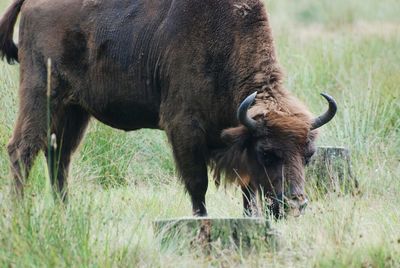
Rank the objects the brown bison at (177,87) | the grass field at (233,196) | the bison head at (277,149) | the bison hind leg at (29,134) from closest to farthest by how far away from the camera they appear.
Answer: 1. the grass field at (233,196)
2. the bison head at (277,149)
3. the brown bison at (177,87)
4. the bison hind leg at (29,134)

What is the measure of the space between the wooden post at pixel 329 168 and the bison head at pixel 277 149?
1.61 meters

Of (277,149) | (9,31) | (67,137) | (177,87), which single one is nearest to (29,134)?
(67,137)

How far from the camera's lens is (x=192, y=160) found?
7.96 metres

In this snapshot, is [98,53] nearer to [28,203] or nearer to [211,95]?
[211,95]

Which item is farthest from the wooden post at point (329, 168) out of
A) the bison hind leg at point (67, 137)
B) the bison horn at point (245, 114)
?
the bison hind leg at point (67, 137)

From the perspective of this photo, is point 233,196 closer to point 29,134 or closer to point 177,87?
point 177,87

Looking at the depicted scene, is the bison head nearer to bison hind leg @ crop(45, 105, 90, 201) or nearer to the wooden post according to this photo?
the wooden post

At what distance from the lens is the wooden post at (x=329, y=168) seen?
913 cm

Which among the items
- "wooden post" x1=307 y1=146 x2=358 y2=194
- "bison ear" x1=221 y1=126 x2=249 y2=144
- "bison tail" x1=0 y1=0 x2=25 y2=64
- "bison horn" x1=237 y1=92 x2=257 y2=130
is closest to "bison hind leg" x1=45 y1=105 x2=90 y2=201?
"bison tail" x1=0 y1=0 x2=25 y2=64

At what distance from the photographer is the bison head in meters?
7.24

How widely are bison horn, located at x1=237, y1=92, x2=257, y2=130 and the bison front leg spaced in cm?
61

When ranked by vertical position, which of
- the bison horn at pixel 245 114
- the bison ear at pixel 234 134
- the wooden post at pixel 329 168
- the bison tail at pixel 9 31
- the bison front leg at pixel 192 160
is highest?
the bison tail at pixel 9 31

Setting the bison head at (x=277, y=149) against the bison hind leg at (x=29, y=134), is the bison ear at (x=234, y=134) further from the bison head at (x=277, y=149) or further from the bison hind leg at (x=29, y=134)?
the bison hind leg at (x=29, y=134)

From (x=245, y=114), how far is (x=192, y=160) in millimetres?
827
